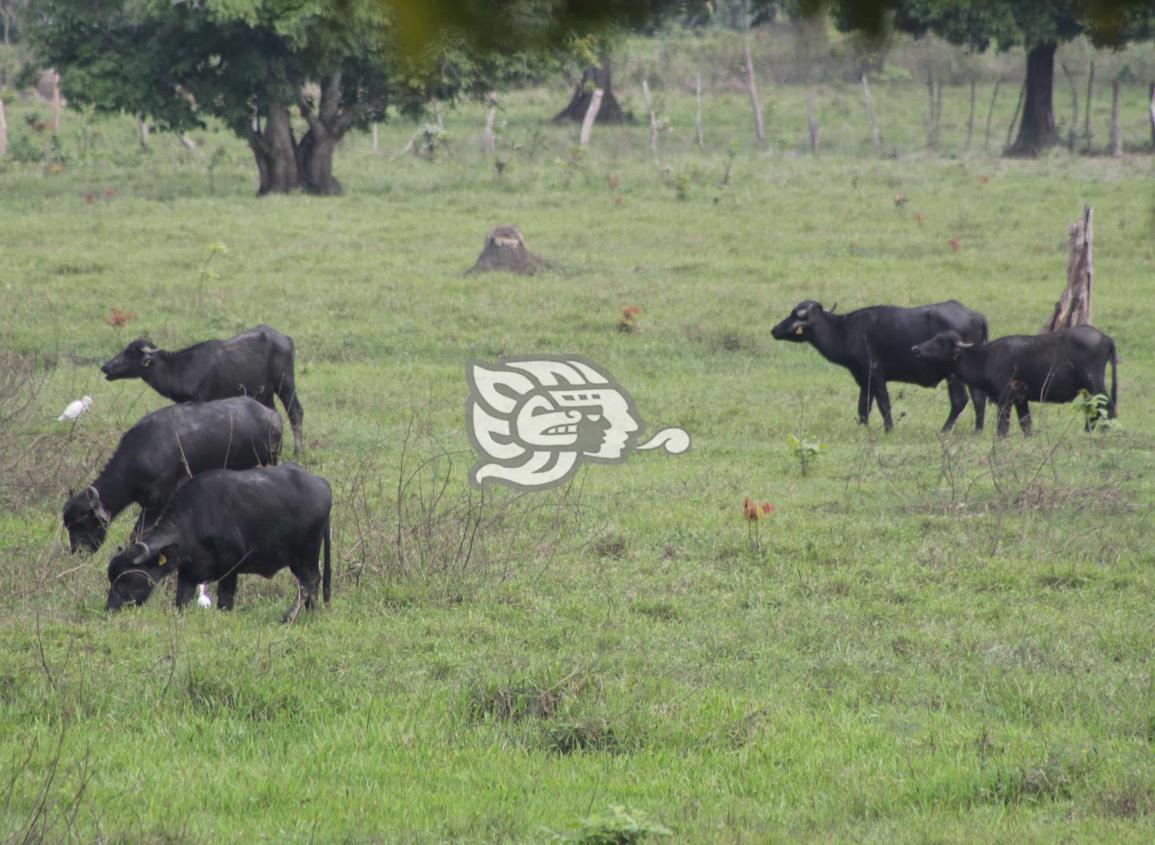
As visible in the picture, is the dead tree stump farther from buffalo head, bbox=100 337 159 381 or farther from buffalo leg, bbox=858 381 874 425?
buffalo head, bbox=100 337 159 381

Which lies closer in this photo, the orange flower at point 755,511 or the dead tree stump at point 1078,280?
the orange flower at point 755,511

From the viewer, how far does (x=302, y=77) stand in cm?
2038

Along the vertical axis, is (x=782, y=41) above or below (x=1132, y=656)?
above

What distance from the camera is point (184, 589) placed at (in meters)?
7.48

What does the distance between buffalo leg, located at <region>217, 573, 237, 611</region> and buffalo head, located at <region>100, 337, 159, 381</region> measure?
4611 mm

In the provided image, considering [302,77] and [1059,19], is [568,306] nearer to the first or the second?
[302,77]

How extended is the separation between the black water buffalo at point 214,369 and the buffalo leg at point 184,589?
4.12 metres

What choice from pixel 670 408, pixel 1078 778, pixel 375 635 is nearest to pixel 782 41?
pixel 1078 778

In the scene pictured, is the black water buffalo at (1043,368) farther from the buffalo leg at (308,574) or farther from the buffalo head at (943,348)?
the buffalo leg at (308,574)

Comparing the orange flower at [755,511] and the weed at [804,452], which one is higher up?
the orange flower at [755,511]

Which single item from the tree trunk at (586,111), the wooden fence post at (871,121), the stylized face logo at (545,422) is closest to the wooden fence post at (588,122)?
the tree trunk at (586,111)

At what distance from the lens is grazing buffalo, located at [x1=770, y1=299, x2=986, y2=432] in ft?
44.0

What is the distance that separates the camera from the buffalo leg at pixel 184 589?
7445mm

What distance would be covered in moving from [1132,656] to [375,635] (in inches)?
137
